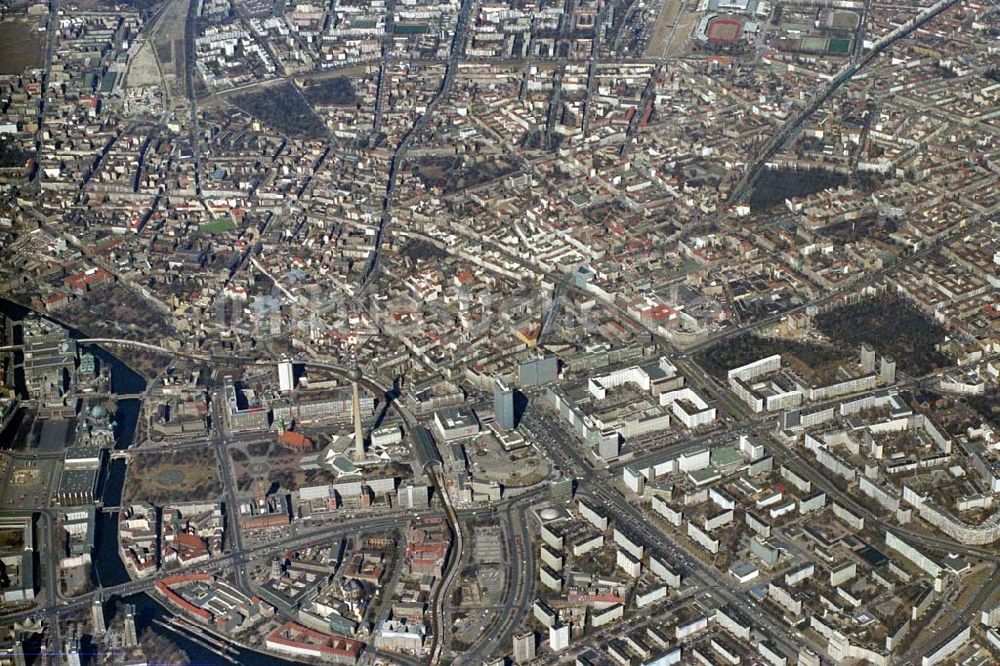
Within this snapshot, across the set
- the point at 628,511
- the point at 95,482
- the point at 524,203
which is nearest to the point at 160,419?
the point at 95,482

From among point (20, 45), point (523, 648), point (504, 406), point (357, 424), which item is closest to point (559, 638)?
point (523, 648)

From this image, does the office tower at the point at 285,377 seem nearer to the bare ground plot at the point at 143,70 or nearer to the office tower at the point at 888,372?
the office tower at the point at 888,372

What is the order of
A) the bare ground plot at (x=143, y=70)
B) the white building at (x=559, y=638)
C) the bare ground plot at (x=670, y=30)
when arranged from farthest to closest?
the bare ground plot at (x=670, y=30), the bare ground plot at (x=143, y=70), the white building at (x=559, y=638)

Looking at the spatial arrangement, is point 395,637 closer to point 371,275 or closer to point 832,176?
point 371,275

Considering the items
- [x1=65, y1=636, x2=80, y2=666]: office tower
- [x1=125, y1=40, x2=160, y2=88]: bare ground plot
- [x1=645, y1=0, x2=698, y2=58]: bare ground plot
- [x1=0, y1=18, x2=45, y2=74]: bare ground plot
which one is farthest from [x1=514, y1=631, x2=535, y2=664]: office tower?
[x1=0, y1=18, x2=45, y2=74]: bare ground plot

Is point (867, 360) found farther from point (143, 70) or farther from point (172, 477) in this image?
point (143, 70)

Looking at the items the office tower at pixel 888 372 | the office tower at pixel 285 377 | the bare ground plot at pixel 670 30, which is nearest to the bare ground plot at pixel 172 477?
the office tower at pixel 285 377

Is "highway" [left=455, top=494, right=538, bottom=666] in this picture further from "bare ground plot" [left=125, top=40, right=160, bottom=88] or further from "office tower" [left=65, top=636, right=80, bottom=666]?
"bare ground plot" [left=125, top=40, right=160, bottom=88]
